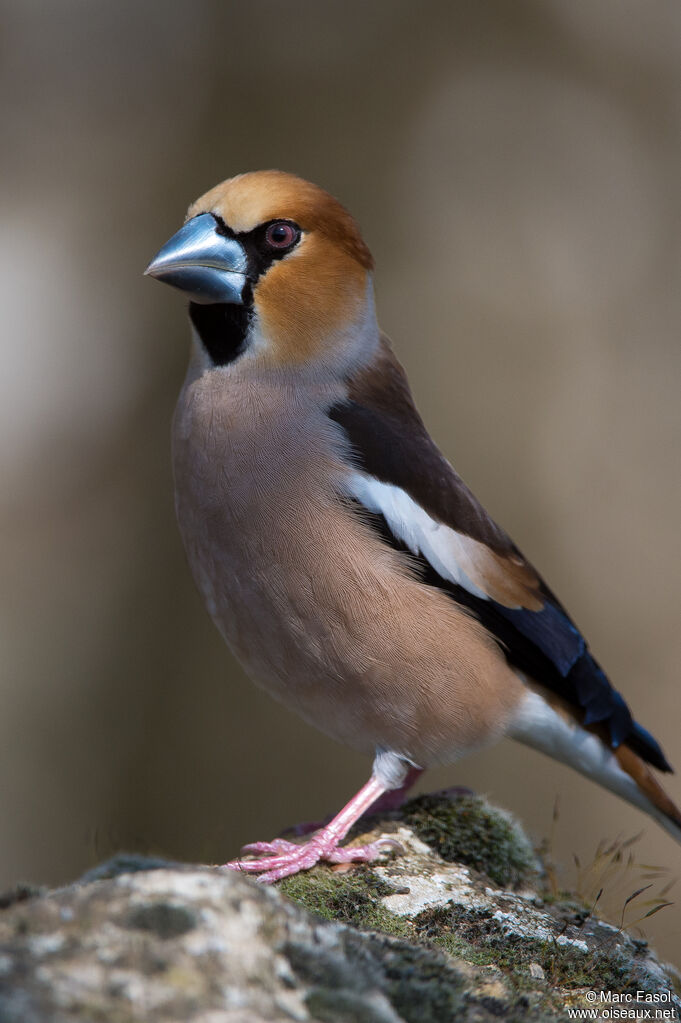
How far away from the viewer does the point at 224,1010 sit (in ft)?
5.08

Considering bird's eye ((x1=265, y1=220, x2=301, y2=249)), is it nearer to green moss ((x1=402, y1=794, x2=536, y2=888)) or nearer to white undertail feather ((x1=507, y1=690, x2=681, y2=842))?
white undertail feather ((x1=507, y1=690, x2=681, y2=842))

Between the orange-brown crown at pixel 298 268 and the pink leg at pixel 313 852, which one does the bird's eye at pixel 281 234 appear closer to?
the orange-brown crown at pixel 298 268

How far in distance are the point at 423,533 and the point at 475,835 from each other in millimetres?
1160

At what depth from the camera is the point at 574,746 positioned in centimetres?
407

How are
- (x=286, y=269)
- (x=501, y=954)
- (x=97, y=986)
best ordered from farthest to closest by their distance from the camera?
(x=286, y=269), (x=501, y=954), (x=97, y=986)

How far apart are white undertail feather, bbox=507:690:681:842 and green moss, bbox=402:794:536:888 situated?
0.37 meters

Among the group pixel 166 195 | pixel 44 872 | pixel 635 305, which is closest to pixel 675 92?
pixel 635 305

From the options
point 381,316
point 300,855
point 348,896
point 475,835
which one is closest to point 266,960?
point 348,896

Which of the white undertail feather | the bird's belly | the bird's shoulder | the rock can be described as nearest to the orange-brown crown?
the bird's shoulder

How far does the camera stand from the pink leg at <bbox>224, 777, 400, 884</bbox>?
3182 millimetres

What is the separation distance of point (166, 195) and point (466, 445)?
12.3ft

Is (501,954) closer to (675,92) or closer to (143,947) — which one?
(143,947)

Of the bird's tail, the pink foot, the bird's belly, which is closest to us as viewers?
the pink foot

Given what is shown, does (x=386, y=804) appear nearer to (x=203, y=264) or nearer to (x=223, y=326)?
(x=223, y=326)
